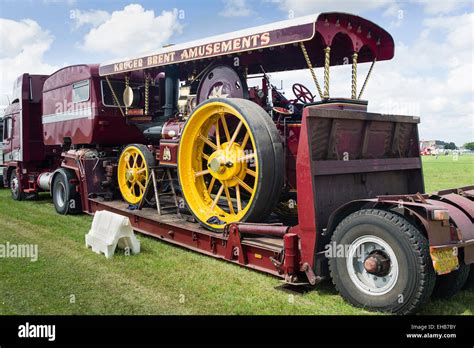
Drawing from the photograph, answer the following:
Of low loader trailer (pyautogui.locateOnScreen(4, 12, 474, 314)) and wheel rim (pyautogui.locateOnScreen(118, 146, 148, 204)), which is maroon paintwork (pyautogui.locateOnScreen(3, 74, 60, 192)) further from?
wheel rim (pyautogui.locateOnScreen(118, 146, 148, 204))

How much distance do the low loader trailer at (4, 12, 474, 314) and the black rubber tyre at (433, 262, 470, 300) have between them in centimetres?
1

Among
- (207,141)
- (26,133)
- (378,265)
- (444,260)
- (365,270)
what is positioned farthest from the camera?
(26,133)

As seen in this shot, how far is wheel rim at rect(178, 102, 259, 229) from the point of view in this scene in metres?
5.79

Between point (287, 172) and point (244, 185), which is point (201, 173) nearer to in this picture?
point (244, 185)


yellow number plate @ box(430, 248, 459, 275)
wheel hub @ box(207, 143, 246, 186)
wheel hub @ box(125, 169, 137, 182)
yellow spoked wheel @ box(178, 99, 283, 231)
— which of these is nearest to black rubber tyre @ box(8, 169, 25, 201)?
wheel hub @ box(125, 169, 137, 182)

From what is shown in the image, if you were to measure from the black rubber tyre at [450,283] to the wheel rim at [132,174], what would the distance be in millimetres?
4873

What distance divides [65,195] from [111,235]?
3894 millimetres

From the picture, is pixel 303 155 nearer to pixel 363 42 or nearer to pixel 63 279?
pixel 363 42

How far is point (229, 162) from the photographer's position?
19.1 feet

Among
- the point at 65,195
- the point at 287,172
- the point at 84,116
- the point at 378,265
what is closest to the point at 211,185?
the point at 287,172

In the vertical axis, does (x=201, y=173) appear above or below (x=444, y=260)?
above

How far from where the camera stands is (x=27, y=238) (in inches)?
288

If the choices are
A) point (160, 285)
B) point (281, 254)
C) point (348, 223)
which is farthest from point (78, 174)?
point (348, 223)

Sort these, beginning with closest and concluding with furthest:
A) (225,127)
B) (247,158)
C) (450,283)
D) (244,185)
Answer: (450,283)
(247,158)
(244,185)
(225,127)
